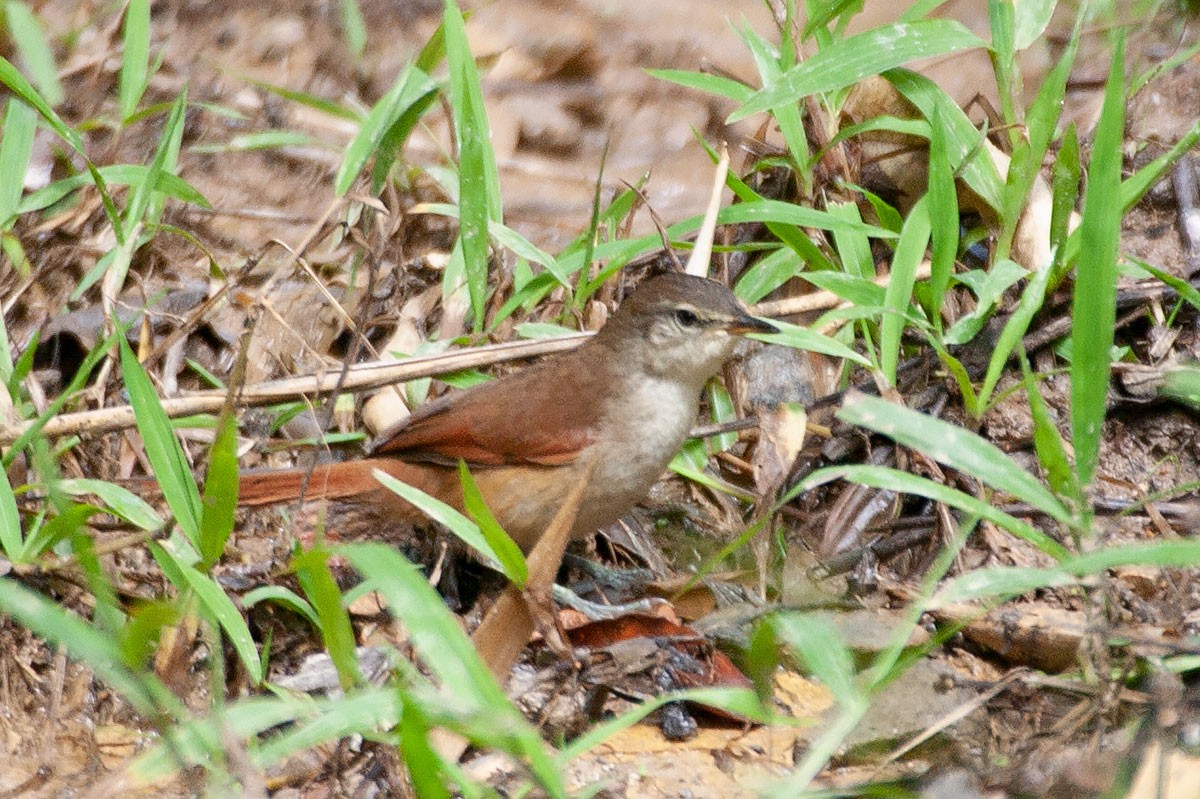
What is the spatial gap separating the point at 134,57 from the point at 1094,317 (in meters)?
3.74

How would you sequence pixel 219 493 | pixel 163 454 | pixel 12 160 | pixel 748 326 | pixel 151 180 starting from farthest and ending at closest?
pixel 12 160 → pixel 151 180 → pixel 748 326 → pixel 163 454 → pixel 219 493

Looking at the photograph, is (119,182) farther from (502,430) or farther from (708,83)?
(708,83)

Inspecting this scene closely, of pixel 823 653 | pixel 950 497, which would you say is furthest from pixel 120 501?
pixel 950 497

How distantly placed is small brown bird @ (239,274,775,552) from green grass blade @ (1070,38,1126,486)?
121 cm

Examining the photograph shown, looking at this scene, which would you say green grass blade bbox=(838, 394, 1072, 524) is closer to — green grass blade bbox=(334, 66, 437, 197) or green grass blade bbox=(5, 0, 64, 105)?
green grass blade bbox=(334, 66, 437, 197)

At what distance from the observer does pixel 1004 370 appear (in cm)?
440

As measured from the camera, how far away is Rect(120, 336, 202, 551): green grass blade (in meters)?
3.29

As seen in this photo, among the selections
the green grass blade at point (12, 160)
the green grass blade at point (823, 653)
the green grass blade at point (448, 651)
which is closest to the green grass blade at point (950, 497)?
the green grass blade at point (823, 653)

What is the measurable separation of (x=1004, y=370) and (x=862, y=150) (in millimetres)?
1051

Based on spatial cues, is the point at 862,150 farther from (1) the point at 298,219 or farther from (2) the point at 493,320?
(1) the point at 298,219

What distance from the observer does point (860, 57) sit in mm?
4211

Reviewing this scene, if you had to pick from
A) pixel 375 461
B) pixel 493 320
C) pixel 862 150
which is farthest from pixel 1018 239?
pixel 375 461

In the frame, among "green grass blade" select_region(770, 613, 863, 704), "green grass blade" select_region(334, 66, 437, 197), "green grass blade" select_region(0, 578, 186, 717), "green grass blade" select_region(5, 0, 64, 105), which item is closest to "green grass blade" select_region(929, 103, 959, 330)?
"green grass blade" select_region(334, 66, 437, 197)

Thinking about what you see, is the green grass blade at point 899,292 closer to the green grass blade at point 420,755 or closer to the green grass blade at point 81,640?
the green grass blade at point 420,755
